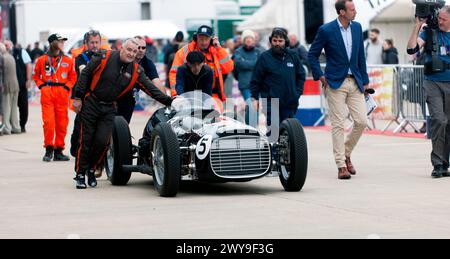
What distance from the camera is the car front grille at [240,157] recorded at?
11773mm

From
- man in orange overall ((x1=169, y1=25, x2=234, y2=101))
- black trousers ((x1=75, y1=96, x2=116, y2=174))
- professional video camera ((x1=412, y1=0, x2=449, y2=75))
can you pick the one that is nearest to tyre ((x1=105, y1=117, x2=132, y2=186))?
black trousers ((x1=75, y1=96, x2=116, y2=174))

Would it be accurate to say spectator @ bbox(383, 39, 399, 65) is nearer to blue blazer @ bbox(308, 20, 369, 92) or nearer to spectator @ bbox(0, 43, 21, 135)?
spectator @ bbox(0, 43, 21, 135)

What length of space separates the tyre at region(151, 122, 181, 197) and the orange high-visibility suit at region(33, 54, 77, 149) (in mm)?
4954

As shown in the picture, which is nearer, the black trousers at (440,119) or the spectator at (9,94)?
the black trousers at (440,119)

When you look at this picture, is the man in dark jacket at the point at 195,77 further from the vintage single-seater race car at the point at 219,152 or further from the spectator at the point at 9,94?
the spectator at the point at 9,94

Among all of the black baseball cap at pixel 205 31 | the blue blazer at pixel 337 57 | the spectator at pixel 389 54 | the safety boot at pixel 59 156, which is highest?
the black baseball cap at pixel 205 31

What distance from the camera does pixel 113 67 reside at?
1280 centimetres

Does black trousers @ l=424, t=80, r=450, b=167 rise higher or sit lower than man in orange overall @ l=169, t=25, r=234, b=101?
lower

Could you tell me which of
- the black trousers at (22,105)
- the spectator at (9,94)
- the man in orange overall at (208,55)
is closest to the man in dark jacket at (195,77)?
the man in orange overall at (208,55)

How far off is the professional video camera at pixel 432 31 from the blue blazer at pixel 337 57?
2.39ft

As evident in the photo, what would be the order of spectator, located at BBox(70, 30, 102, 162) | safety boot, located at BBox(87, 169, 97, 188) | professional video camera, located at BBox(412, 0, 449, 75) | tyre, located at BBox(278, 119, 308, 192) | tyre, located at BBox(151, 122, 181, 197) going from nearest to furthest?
tyre, located at BBox(151, 122, 181, 197)
tyre, located at BBox(278, 119, 308, 192)
safety boot, located at BBox(87, 169, 97, 188)
professional video camera, located at BBox(412, 0, 449, 75)
spectator, located at BBox(70, 30, 102, 162)

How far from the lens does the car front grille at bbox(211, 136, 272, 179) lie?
11.8 m
